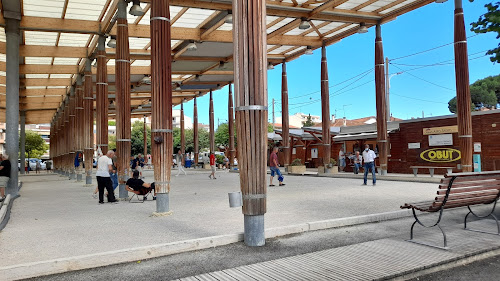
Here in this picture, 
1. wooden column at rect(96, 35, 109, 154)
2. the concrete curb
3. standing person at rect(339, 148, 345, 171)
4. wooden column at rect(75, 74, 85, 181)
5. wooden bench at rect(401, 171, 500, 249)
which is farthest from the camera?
standing person at rect(339, 148, 345, 171)

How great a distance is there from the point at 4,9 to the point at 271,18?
35.0ft

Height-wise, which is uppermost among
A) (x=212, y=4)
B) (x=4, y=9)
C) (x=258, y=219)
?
(x=212, y=4)

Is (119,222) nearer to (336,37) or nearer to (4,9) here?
(4,9)

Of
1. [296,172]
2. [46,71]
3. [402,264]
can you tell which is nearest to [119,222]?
[402,264]

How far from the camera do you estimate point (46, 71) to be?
71.8 feet

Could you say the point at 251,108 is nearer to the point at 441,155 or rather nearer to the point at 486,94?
the point at 441,155

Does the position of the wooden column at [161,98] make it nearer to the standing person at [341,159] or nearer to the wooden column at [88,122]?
the wooden column at [88,122]

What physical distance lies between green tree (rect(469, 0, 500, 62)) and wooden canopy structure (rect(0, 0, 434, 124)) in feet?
33.5

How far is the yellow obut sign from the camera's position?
18250 mm

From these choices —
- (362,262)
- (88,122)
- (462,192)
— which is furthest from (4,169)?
(462,192)

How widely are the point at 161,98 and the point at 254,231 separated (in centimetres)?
417

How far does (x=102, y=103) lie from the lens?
15.6 m

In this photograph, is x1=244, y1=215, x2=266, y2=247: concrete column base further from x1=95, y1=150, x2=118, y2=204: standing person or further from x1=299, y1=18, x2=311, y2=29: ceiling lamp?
x1=299, y1=18, x2=311, y2=29: ceiling lamp


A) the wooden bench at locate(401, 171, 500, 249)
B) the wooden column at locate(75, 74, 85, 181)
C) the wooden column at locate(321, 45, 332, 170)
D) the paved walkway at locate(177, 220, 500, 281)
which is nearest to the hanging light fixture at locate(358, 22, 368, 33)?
the wooden column at locate(321, 45, 332, 170)
